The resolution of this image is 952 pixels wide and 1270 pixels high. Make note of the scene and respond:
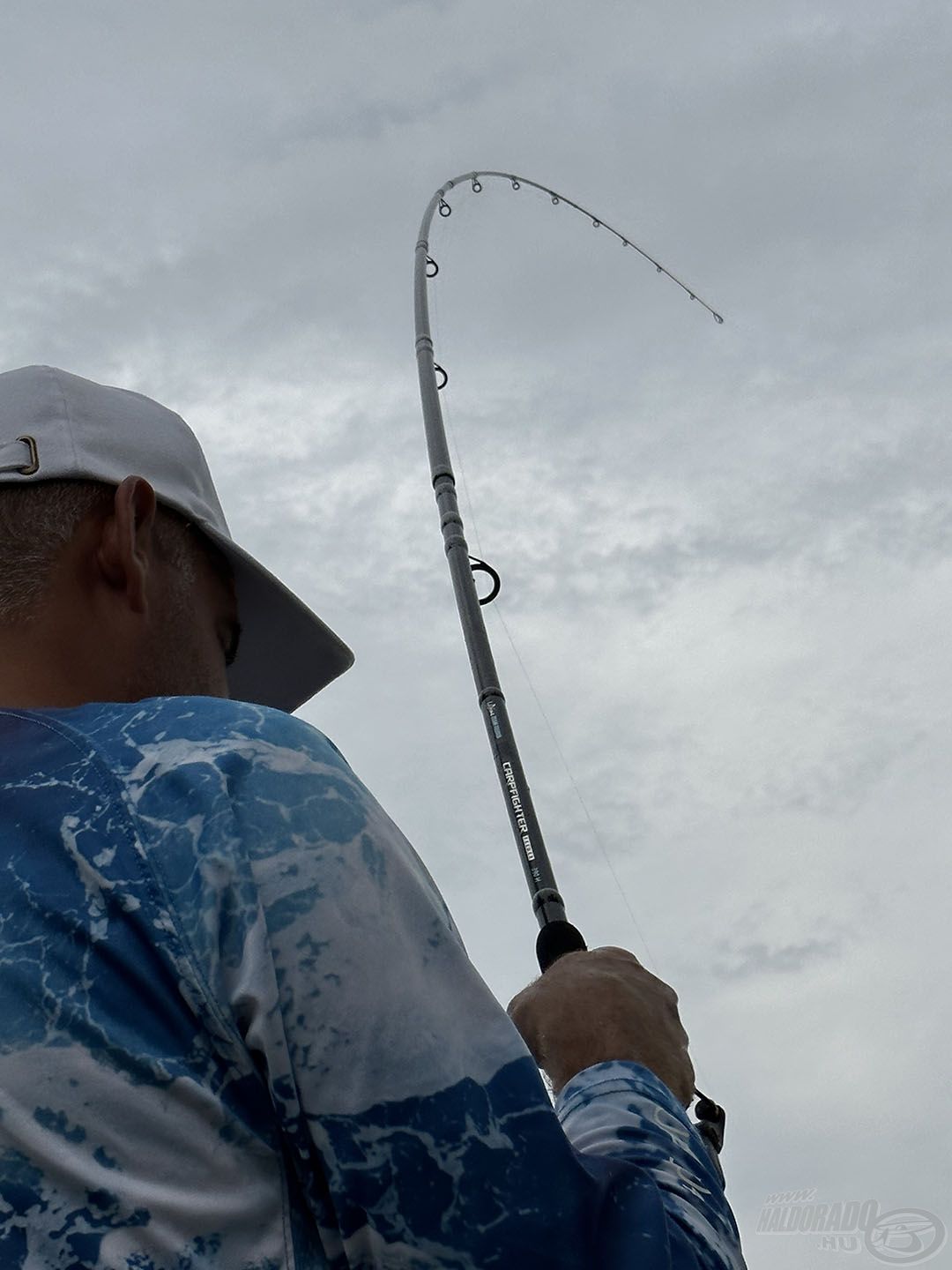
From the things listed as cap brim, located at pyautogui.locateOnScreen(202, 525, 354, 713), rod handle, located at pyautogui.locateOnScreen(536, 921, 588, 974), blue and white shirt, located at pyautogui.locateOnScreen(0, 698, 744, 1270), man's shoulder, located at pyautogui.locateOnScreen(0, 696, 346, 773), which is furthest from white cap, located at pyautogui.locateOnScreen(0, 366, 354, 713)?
rod handle, located at pyautogui.locateOnScreen(536, 921, 588, 974)

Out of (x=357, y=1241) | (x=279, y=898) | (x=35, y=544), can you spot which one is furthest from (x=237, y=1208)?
(x=35, y=544)

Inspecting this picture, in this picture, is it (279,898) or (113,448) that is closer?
(279,898)

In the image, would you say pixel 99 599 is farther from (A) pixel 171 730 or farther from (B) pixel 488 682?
(B) pixel 488 682

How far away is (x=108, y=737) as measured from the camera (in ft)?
4.34

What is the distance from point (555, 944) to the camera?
2.54m

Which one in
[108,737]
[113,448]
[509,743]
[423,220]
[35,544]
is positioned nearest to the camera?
[108,737]

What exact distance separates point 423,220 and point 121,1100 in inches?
224

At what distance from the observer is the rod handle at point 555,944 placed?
2.53 metres

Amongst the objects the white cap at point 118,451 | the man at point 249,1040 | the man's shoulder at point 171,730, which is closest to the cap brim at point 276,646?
the white cap at point 118,451

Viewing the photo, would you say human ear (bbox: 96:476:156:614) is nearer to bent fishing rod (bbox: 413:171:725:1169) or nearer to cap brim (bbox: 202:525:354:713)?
cap brim (bbox: 202:525:354:713)

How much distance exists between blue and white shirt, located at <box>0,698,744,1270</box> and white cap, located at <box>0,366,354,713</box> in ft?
1.70

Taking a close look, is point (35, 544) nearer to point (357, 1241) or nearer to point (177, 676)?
point (177, 676)

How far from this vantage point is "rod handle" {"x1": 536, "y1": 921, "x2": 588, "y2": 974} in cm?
253

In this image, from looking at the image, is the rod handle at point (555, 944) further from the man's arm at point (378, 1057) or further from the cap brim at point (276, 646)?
the man's arm at point (378, 1057)
